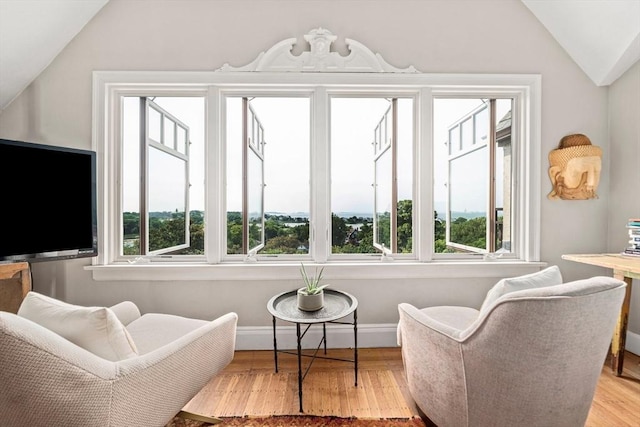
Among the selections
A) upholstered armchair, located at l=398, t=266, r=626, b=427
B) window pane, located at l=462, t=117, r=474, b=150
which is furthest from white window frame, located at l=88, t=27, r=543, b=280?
upholstered armchair, located at l=398, t=266, r=626, b=427

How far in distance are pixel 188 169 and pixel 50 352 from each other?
1.83 meters

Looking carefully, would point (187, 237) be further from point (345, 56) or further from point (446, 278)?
point (446, 278)

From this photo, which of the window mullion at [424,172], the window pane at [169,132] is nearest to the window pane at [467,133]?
the window mullion at [424,172]

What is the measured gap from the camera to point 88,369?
0.99 metres

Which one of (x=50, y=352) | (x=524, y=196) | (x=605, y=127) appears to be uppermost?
(x=605, y=127)

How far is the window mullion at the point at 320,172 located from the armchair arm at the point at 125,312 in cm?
127

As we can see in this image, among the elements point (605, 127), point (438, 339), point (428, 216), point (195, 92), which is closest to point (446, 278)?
point (428, 216)

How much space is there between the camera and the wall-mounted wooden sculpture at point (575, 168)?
2.30m

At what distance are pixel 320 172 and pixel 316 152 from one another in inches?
6.4

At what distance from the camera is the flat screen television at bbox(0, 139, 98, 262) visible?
6.13 feet

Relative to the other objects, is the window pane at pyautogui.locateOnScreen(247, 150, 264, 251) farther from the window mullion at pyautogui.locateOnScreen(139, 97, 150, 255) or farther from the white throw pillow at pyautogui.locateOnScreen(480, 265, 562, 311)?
the white throw pillow at pyautogui.locateOnScreen(480, 265, 562, 311)

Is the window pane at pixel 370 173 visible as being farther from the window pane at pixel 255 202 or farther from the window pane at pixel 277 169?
the window pane at pixel 255 202

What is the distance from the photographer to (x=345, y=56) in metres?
2.43

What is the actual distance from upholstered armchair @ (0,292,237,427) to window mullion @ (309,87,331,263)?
1.18 meters
